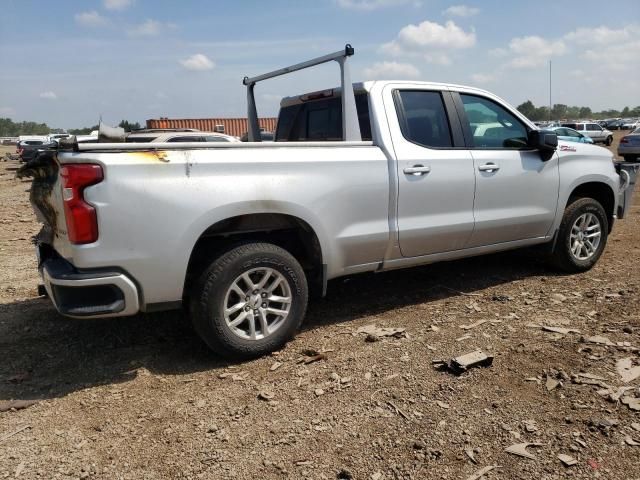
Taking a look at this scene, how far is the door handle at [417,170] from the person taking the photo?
14.3 ft

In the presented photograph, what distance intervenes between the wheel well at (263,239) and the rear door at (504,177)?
1564 mm

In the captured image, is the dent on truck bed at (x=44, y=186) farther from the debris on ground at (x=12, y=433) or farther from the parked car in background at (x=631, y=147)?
the parked car in background at (x=631, y=147)

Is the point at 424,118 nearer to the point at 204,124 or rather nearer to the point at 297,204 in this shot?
the point at 297,204

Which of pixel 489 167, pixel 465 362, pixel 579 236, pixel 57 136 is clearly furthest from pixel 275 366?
pixel 57 136

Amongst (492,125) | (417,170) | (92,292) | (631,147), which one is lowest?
(92,292)

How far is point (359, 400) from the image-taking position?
3.30m

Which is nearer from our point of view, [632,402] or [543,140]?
[632,402]

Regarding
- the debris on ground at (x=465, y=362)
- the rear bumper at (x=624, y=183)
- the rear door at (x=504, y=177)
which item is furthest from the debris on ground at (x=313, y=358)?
the rear bumper at (x=624, y=183)

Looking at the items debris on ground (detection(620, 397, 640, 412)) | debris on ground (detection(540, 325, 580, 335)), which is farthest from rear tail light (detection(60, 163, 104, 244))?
debris on ground (detection(540, 325, 580, 335))

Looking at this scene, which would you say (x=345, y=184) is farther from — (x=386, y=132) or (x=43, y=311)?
(x=43, y=311)

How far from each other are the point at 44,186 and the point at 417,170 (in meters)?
2.71

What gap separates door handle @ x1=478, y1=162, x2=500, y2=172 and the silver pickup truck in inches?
0.5

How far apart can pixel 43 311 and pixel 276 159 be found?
2.69 meters

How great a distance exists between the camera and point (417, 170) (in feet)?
14.4
